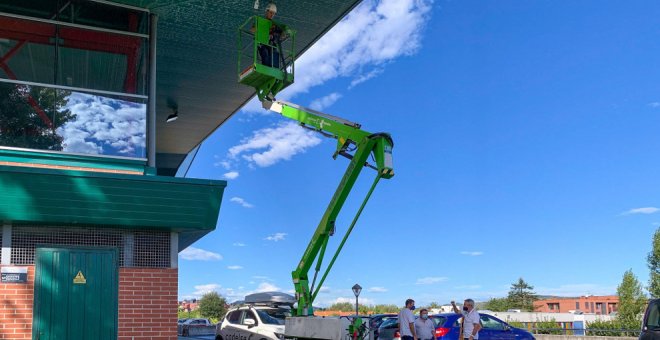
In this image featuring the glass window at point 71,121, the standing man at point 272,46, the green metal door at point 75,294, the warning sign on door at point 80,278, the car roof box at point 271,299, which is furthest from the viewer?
the car roof box at point 271,299

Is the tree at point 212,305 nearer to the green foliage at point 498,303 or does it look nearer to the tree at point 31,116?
the green foliage at point 498,303

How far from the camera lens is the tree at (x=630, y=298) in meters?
52.0

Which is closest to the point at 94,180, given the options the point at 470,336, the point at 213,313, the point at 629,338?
the point at 470,336

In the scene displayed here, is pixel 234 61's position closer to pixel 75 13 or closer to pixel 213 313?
pixel 75 13

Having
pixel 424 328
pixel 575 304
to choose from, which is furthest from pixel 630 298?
pixel 575 304

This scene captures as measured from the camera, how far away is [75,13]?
42.9 ft

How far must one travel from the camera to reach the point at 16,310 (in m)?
11.1

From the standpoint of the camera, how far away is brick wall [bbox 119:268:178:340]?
38.5ft

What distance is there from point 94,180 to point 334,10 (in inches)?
255

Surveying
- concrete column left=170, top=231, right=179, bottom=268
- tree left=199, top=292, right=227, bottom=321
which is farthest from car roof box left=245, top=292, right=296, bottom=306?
tree left=199, top=292, right=227, bottom=321

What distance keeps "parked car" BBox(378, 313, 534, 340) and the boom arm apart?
4.29 meters

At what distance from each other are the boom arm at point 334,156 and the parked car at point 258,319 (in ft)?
8.68

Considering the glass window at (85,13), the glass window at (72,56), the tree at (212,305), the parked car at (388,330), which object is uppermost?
the glass window at (85,13)

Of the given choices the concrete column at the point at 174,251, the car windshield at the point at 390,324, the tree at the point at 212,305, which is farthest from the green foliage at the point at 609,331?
the tree at the point at 212,305
